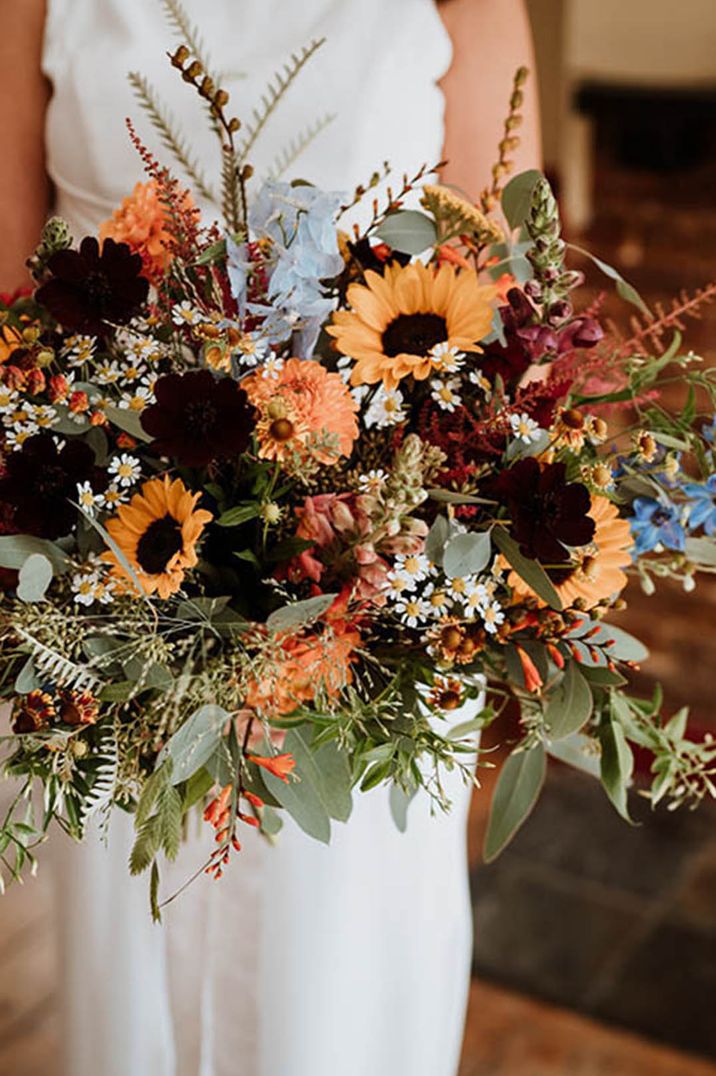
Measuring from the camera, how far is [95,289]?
35.0 inches

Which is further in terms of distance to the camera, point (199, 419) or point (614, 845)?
point (614, 845)

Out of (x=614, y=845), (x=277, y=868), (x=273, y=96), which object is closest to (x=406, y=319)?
(x=273, y=96)

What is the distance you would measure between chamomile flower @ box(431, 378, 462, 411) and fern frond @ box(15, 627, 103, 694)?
0.91 ft

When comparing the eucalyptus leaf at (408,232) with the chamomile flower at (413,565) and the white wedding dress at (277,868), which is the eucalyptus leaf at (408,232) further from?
the white wedding dress at (277,868)

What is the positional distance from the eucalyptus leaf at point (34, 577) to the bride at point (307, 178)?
0.56 meters

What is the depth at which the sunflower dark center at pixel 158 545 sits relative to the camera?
33.4 inches

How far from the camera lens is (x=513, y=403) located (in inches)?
35.4

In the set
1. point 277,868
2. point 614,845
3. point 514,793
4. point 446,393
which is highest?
point 446,393

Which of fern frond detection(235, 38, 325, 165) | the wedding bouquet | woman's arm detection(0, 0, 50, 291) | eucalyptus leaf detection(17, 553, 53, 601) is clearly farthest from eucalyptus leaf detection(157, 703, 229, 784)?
woman's arm detection(0, 0, 50, 291)

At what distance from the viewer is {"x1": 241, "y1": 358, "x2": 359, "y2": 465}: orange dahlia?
846 millimetres

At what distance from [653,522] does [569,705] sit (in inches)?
5.6

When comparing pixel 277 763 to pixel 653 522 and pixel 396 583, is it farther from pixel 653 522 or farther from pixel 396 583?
pixel 653 522

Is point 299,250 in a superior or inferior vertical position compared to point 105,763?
superior

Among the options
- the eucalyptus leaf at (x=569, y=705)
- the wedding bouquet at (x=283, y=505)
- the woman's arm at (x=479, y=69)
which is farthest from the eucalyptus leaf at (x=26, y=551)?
the woman's arm at (x=479, y=69)
